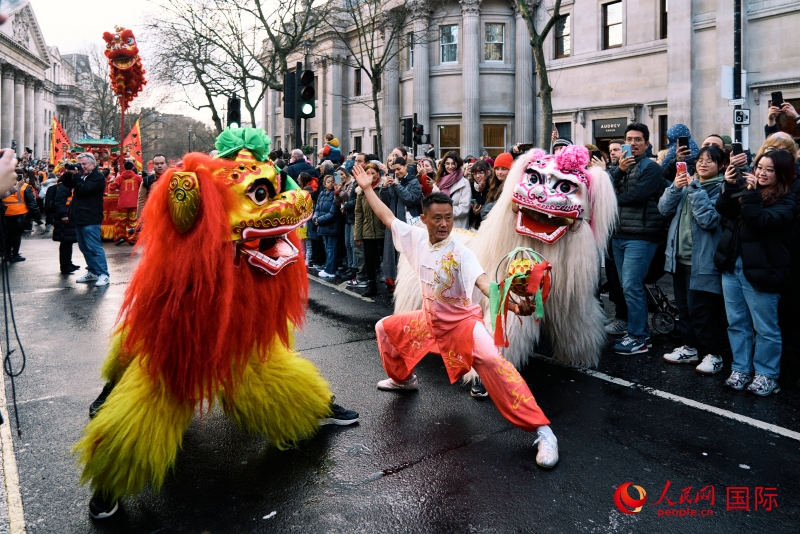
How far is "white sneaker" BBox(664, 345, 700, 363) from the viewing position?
18.5 feet

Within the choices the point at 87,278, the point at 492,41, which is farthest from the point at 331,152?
the point at 492,41

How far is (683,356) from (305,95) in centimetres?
852

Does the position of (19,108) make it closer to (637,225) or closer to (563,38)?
(563,38)

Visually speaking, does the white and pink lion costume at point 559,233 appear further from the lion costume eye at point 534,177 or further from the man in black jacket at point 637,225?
the man in black jacket at point 637,225

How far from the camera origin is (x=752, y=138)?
18.0 m

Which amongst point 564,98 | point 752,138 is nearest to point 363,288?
point 752,138

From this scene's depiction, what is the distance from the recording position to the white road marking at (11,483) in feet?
9.86

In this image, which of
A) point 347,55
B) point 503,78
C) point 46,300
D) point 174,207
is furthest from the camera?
point 347,55

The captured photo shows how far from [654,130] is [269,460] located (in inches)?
838

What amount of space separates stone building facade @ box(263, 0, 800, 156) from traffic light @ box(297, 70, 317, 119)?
7785 millimetres

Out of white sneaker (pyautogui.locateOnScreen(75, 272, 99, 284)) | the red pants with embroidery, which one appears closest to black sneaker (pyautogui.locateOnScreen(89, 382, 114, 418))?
the red pants with embroidery

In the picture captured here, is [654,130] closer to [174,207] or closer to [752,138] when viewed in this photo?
[752,138]

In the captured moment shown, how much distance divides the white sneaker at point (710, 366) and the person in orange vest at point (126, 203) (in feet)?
43.8

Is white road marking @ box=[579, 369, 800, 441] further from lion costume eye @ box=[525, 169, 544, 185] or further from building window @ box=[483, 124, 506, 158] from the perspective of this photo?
building window @ box=[483, 124, 506, 158]
